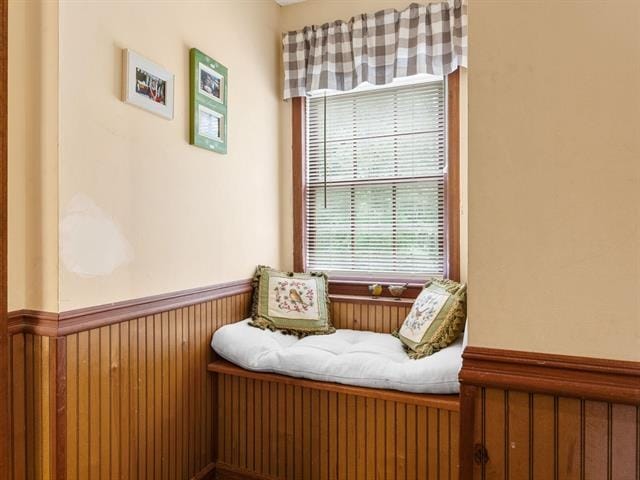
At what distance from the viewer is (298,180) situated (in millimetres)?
2816

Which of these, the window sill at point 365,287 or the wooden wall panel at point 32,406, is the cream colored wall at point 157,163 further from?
the window sill at point 365,287

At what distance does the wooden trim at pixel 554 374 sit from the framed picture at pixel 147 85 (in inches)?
61.2

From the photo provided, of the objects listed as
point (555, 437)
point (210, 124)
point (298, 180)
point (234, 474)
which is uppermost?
point (210, 124)

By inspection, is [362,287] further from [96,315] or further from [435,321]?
[96,315]

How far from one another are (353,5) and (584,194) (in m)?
2.21

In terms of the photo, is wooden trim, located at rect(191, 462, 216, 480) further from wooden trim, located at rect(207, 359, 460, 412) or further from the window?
the window

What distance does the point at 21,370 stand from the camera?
1.42m

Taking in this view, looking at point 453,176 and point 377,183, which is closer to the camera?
point 453,176

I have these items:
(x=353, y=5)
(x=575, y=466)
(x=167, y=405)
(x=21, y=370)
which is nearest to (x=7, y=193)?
(x=21, y=370)

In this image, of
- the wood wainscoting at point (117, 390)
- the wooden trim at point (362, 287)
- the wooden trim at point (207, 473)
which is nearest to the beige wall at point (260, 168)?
the wood wainscoting at point (117, 390)

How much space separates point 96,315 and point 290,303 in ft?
3.74

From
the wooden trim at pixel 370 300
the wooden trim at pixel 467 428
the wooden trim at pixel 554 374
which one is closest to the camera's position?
the wooden trim at pixel 554 374

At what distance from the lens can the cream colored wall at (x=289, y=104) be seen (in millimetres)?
2404

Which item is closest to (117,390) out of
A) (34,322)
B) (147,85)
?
(34,322)
